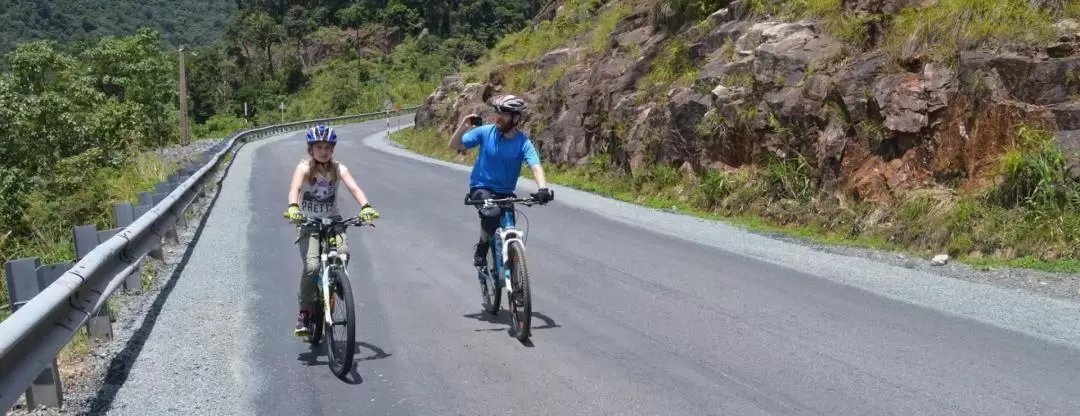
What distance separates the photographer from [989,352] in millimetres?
6668

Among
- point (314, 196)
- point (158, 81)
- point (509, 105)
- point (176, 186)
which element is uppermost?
point (509, 105)

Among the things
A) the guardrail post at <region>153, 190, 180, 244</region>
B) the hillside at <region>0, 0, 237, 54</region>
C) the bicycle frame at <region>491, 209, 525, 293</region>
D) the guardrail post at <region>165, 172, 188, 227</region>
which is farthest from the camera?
the hillside at <region>0, 0, 237, 54</region>

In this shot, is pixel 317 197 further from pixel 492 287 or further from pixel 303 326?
pixel 492 287

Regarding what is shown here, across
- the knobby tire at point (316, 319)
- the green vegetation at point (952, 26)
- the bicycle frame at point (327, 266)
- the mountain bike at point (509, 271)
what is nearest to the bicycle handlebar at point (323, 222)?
the bicycle frame at point (327, 266)

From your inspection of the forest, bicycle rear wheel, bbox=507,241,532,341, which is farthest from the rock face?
the forest

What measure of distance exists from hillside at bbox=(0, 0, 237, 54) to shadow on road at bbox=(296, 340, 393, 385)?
117828mm

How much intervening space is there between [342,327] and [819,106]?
10.2m

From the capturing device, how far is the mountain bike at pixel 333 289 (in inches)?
245

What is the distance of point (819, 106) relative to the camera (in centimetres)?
1459

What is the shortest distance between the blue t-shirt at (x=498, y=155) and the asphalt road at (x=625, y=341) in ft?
3.79

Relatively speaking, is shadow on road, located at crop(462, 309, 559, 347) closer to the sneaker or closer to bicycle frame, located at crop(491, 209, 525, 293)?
bicycle frame, located at crop(491, 209, 525, 293)

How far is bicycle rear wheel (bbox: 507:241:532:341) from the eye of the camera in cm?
707

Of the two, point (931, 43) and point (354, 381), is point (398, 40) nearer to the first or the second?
point (931, 43)

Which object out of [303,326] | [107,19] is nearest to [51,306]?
[303,326]
